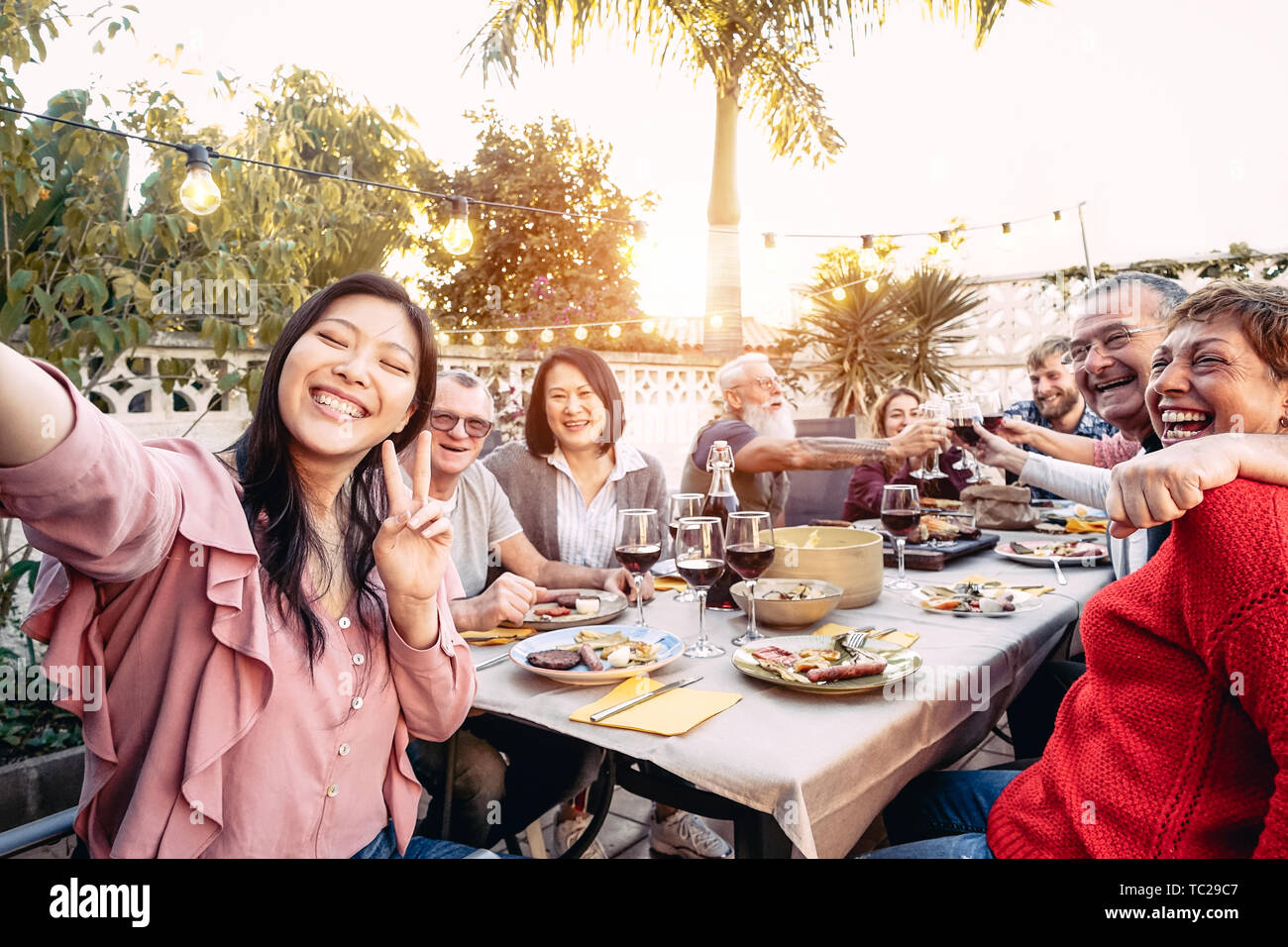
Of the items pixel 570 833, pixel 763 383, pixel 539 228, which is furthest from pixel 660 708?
pixel 539 228

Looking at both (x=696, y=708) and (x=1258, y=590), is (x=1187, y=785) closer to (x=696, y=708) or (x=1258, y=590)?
(x=1258, y=590)

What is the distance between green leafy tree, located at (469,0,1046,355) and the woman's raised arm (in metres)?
5.35

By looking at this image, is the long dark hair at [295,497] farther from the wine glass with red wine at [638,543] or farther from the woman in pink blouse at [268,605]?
the wine glass with red wine at [638,543]

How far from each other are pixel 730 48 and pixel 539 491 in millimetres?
5731

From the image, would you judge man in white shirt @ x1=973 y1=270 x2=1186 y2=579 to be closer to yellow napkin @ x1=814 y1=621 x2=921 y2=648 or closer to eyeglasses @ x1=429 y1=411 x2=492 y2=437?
yellow napkin @ x1=814 y1=621 x2=921 y2=648

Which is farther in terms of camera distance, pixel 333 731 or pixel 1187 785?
pixel 333 731

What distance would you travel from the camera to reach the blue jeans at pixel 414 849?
1.09m

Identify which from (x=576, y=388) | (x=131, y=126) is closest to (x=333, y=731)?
(x=576, y=388)

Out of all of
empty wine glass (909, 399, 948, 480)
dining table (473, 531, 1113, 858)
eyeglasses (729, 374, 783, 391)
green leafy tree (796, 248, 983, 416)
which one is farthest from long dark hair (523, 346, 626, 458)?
green leafy tree (796, 248, 983, 416)

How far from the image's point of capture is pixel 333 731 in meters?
1.03

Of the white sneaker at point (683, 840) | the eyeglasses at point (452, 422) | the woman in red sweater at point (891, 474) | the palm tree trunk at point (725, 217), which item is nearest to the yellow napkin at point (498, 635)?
the eyeglasses at point (452, 422)

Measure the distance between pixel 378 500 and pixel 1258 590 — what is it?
1169 millimetres

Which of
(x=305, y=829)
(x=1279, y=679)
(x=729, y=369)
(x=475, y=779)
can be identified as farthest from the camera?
(x=729, y=369)
